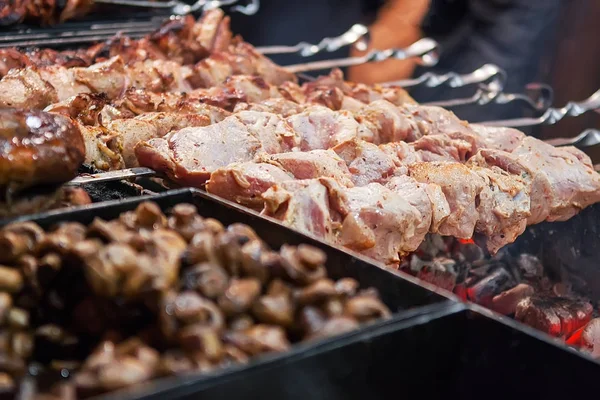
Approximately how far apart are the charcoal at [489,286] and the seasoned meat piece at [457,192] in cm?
75

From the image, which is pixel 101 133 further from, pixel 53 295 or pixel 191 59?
pixel 191 59

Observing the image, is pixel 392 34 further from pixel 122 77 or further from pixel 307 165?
pixel 307 165

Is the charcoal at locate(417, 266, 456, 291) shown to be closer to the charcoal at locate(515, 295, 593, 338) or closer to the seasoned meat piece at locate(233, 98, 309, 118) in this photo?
the charcoal at locate(515, 295, 593, 338)

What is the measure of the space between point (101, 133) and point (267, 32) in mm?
6555

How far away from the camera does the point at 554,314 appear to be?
377 cm

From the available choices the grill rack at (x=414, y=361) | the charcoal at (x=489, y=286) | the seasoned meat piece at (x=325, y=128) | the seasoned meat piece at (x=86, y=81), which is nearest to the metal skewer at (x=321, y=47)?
the seasoned meat piece at (x=86, y=81)

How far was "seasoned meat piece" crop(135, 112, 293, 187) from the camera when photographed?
10.5 feet

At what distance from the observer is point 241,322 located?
5.34 feet

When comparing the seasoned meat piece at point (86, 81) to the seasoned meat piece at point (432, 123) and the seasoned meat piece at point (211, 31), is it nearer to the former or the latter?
the seasoned meat piece at point (211, 31)

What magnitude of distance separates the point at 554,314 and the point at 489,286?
399mm

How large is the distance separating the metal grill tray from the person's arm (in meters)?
7.46

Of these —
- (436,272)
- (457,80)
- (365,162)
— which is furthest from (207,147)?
(457,80)

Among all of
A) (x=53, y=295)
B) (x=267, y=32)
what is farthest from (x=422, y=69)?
(x=53, y=295)

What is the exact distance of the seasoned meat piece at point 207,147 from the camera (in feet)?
10.5
